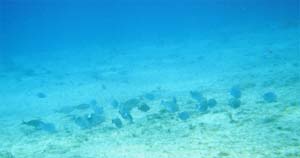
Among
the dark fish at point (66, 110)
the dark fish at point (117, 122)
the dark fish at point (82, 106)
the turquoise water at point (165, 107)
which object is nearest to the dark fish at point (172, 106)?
the turquoise water at point (165, 107)

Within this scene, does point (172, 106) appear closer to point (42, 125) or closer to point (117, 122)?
point (117, 122)

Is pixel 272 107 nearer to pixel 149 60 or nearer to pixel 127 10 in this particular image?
pixel 149 60

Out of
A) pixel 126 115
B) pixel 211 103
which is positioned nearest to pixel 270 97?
pixel 211 103

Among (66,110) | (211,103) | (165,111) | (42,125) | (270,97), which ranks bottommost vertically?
(42,125)

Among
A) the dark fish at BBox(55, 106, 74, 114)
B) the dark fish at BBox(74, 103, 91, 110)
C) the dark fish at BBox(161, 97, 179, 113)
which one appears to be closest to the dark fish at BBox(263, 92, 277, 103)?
the dark fish at BBox(161, 97, 179, 113)

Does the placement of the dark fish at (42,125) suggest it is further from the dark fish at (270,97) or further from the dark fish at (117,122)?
the dark fish at (270,97)

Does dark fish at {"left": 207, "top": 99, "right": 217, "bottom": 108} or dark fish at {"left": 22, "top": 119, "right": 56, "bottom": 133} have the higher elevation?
dark fish at {"left": 207, "top": 99, "right": 217, "bottom": 108}

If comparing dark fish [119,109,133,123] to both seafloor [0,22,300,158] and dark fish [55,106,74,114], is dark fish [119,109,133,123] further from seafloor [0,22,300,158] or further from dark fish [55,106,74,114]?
dark fish [55,106,74,114]

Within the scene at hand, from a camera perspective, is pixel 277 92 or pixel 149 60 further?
pixel 149 60

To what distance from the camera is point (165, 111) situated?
13375 mm

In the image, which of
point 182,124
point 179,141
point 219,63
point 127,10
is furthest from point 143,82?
point 127,10

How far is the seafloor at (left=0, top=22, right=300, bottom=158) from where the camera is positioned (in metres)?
9.67

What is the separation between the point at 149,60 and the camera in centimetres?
2972

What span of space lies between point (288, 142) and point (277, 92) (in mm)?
5417
